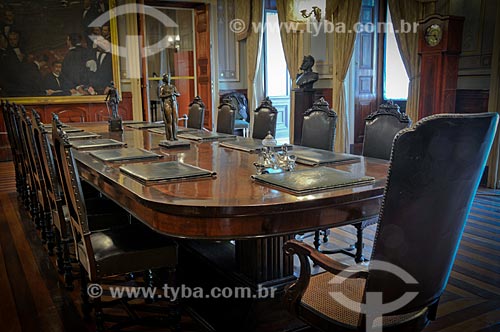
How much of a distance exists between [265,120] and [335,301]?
7.31 feet

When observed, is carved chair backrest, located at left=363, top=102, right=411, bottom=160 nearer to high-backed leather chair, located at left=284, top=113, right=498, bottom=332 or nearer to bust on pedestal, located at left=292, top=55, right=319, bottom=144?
high-backed leather chair, located at left=284, top=113, right=498, bottom=332

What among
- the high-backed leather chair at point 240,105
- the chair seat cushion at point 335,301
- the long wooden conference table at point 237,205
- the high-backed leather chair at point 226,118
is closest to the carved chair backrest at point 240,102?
the high-backed leather chair at point 240,105

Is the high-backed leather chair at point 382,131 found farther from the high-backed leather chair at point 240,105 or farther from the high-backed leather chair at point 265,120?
the high-backed leather chair at point 240,105

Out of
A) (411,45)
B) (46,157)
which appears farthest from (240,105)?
(46,157)

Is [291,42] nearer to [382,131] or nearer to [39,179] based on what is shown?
[382,131]

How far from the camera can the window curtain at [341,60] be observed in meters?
5.75

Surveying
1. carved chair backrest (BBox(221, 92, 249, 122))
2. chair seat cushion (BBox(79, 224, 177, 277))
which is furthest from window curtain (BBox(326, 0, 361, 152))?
chair seat cushion (BBox(79, 224, 177, 277))

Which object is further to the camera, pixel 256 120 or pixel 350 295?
pixel 256 120

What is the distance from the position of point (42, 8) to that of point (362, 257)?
5.87 metres

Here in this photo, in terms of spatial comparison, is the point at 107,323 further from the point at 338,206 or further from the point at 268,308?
the point at 338,206

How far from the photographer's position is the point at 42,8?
6.51 meters

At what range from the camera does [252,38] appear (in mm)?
7402

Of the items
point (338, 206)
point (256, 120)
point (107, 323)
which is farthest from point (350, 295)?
point (256, 120)

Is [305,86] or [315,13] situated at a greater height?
[315,13]
